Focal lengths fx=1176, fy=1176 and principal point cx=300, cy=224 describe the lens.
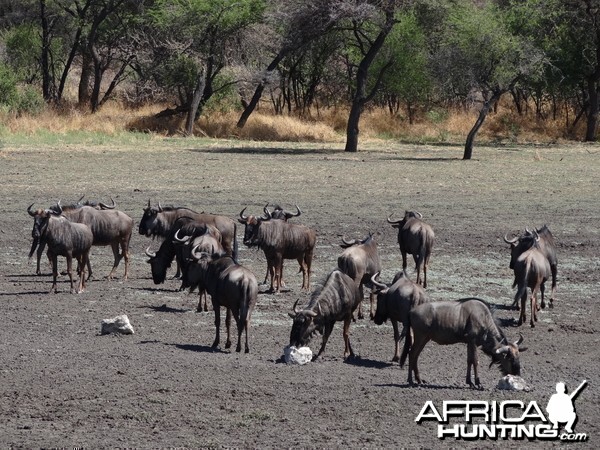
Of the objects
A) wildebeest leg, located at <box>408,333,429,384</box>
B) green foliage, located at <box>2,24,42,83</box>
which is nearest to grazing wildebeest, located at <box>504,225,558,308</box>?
wildebeest leg, located at <box>408,333,429,384</box>

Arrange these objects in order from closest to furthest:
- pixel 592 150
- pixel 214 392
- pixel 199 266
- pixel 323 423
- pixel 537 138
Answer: pixel 323 423 < pixel 214 392 < pixel 199 266 < pixel 592 150 < pixel 537 138

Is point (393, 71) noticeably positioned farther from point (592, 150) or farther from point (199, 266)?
point (199, 266)

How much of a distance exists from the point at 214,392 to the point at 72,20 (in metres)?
45.7

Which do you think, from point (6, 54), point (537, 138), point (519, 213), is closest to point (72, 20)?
point (6, 54)

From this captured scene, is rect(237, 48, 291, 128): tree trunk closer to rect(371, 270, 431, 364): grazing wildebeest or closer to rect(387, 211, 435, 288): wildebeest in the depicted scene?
rect(387, 211, 435, 288): wildebeest

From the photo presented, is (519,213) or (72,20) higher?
(72,20)

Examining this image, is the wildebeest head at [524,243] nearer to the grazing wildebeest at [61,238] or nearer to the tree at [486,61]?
the grazing wildebeest at [61,238]

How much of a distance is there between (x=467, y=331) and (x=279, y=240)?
5564 millimetres

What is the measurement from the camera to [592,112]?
153ft

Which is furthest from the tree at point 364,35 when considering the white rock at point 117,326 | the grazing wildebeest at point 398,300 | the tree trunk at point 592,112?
the grazing wildebeest at point 398,300

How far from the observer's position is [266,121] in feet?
156

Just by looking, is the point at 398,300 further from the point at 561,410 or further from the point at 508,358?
the point at 561,410

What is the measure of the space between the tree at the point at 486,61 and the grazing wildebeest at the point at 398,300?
81.6 feet

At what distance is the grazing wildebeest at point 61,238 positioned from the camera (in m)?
15.6
